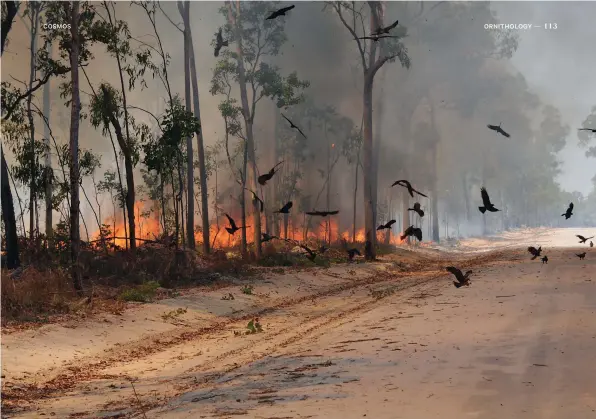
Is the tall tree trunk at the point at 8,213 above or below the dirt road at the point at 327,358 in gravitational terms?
above

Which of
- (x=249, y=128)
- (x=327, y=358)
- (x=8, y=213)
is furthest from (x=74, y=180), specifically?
(x=249, y=128)

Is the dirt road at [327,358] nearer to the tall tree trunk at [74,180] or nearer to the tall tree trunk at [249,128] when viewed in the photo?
the tall tree trunk at [74,180]

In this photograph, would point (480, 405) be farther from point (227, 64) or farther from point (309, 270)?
point (227, 64)

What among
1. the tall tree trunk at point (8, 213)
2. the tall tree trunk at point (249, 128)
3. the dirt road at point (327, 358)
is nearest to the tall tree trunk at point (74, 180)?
the dirt road at point (327, 358)

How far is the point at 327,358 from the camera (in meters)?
13.0

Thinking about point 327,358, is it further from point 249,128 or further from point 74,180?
point 249,128

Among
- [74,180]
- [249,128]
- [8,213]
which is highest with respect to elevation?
[249,128]

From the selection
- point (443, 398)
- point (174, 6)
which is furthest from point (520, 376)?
point (174, 6)

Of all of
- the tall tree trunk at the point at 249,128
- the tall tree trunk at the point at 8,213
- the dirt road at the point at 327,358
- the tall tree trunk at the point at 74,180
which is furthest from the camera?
the tall tree trunk at the point at 249,128

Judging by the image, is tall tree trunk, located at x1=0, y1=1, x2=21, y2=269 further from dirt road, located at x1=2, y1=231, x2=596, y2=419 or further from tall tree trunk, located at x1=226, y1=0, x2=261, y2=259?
tall tree trunk, located at x1=226, y1=0, x2=261, y2=259

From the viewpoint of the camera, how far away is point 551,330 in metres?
14.6

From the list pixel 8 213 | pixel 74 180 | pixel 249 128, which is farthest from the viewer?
pixel 249 128

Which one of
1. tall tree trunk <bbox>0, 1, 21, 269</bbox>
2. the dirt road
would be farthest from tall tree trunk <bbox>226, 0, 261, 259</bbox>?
the dirt road

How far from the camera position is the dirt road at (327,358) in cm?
977
